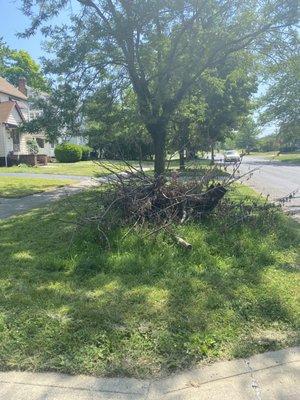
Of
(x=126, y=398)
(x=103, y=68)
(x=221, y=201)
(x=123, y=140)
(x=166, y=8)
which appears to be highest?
(x=166, y=8)

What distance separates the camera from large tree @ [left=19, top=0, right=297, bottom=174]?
10930mm

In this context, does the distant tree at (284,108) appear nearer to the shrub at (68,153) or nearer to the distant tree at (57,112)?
the shrub at (68,153)

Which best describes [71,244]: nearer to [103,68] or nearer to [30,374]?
[30,374]

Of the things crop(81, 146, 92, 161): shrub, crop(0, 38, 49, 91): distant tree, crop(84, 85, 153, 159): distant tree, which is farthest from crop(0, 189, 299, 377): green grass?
crop(0, 38, 49, 91): distant tree

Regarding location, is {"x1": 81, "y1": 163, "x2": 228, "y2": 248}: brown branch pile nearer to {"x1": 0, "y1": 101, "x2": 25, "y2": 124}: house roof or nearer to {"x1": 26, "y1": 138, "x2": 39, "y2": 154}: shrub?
{"x1": 0, "y1": 101, "x2": 25, "y2": 124}: house roof

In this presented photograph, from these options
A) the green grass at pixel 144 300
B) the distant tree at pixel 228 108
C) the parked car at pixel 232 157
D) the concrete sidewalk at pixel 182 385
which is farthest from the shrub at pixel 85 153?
the concrete sidewalk at pixel 182 385

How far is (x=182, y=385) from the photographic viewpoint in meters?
2.96

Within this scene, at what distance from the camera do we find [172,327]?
146 inches

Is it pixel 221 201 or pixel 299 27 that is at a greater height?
pixel 299 27

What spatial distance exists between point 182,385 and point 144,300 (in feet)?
4.42

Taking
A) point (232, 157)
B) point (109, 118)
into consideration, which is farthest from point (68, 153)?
point (109, 118)

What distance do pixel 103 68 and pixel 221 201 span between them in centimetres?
831

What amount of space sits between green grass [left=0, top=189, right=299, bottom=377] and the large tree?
6.20m

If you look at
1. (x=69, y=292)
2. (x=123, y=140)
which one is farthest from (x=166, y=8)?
(x=69, y=292)
